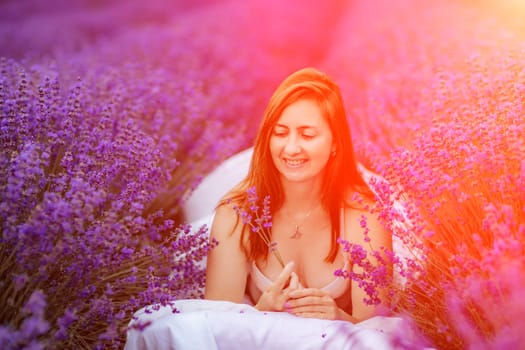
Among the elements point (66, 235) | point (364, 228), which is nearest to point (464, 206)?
point (364, 228)

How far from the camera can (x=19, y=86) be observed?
1.76m

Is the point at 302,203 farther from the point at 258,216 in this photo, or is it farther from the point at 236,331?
the point at 236,331

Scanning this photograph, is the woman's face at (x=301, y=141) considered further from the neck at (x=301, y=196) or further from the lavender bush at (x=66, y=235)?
the lavender bush at (x=66, y=235)

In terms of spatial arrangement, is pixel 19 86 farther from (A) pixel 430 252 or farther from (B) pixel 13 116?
(A) pixel 430 252

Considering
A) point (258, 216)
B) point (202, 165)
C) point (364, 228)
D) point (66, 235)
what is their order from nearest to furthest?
1. point (66, 235)
2. point (258, 216)
3. point (364, 228)
4. point (202, 165)

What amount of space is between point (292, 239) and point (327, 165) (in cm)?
27

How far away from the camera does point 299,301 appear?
1.83 meters

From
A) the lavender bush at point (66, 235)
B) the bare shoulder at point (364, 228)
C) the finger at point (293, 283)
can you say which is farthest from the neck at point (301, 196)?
the lavender bush at point (66, 235)

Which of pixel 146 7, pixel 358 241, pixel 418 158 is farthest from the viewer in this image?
pixel 146 7

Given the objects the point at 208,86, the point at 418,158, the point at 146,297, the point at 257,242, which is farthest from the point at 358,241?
the point at 208,86

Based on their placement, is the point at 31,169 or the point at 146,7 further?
the point at 146,7

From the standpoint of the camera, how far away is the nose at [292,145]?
6.26ft

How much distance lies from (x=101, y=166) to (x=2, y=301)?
0.57 metres

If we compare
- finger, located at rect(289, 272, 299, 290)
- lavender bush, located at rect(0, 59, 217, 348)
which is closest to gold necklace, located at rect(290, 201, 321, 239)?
finger, located at rect(289, 272, 299, 290)
